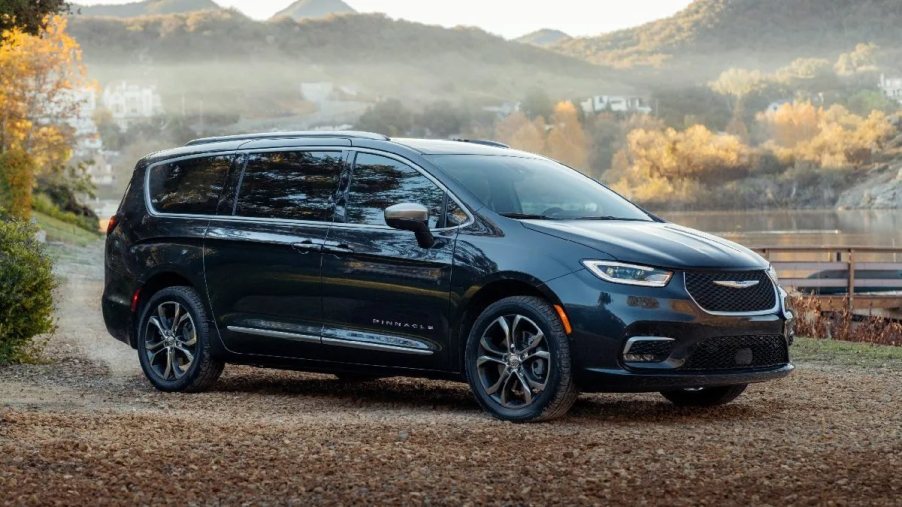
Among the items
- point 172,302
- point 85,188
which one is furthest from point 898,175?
point 172,302

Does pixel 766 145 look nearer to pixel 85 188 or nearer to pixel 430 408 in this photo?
Answer: pixel 85 188

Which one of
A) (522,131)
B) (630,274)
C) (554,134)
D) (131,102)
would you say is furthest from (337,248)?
(131,102)

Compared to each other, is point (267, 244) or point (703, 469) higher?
point (267, 244)

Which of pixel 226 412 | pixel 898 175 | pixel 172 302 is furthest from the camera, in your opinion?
pixel 898 175

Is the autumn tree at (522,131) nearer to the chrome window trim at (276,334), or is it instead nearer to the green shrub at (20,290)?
the green shrub at (20,290)

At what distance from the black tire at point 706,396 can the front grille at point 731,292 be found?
3.13ft

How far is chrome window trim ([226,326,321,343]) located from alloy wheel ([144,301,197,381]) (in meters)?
0.50

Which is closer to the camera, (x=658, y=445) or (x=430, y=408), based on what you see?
(x=658, y=445)

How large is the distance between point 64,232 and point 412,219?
4006cm

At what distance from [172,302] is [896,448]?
18.2ft

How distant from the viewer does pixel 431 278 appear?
8.47m

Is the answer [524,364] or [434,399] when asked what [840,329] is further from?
[524,364]

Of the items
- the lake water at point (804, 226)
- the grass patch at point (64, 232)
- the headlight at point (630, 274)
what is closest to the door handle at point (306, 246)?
the headlight at point (630, 274)

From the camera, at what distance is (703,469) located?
634cm
